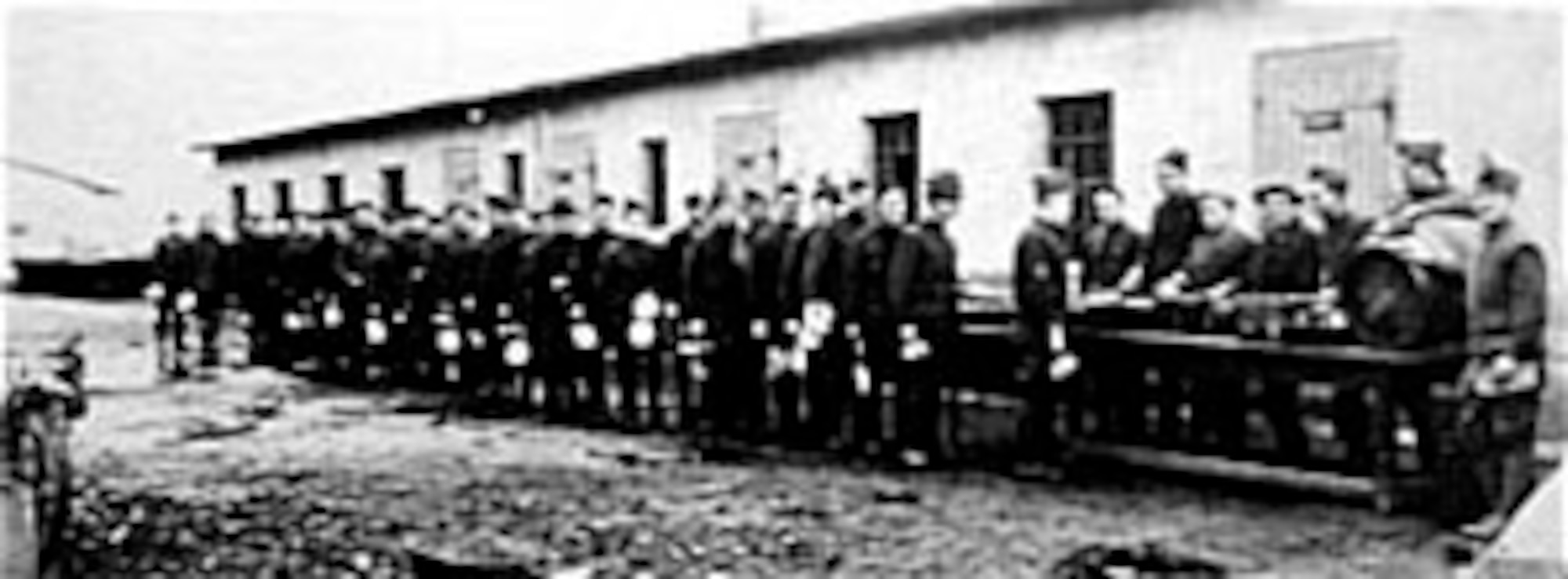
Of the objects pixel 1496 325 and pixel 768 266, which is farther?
pixel 768 266

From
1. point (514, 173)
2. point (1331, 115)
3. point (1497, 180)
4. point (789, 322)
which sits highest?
point (514, 173)

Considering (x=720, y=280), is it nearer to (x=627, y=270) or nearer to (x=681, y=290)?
(x=681, y=290)

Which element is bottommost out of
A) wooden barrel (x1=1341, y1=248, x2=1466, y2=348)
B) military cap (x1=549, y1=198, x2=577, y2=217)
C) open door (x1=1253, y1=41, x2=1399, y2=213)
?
wooden barrel (x1=1341, y1=248, x2=1466, y2=348)

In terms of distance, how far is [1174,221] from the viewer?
5.45m

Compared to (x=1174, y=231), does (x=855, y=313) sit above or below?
below

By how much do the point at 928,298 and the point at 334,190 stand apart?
28.3 ft

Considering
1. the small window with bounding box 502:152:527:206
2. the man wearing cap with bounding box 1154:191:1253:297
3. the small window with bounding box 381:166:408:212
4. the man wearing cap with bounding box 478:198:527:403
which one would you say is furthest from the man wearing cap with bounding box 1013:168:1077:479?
the small window with bounding box 381:166:408:212

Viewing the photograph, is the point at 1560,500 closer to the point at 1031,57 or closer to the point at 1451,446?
the point at 1451,446

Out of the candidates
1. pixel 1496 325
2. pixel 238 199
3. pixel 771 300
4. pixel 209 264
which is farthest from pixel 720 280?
pixel 238 199

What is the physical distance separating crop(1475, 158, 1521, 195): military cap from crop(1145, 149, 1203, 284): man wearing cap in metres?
1.36

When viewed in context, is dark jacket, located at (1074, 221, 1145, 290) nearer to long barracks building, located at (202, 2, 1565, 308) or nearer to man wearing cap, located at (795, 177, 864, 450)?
man wearing cap, located at (795, 177, 864, 450)

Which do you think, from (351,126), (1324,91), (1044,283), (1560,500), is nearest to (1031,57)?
(1324,91)

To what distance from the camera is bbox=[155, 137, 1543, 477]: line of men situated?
503cm

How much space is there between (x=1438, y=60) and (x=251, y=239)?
17.9 ft
